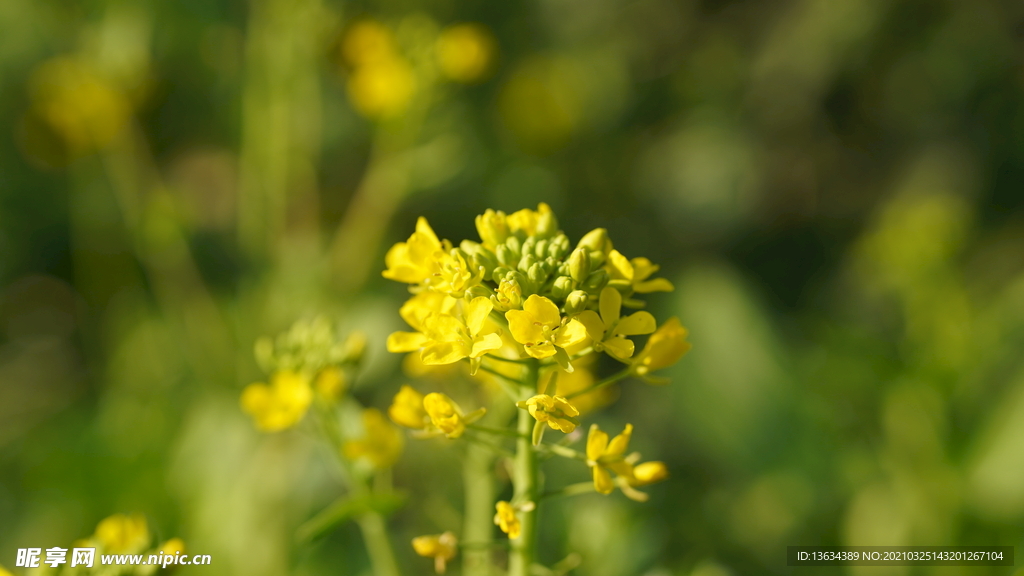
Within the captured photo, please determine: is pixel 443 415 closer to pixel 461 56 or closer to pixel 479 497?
pixel 479 497

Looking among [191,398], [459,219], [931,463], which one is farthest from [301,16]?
[931,463]

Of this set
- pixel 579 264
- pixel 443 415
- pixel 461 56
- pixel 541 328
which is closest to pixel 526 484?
pixel 443 415

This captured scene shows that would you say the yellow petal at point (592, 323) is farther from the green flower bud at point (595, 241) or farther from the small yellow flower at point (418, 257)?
the small yellow flower at point (418, 257)

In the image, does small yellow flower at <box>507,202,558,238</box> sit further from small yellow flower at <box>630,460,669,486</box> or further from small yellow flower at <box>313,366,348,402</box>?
small yellow flower at <box>313,366,348,402</box>

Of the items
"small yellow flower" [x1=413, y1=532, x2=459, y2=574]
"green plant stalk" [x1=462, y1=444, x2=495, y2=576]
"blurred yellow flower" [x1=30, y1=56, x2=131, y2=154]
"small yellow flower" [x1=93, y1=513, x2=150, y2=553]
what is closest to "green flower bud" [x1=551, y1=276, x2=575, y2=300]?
"small yellow flower" [x1=413, y1=532, x2=459, y2=574]

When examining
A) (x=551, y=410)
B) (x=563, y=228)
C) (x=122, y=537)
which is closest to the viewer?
(x=551, y=410)

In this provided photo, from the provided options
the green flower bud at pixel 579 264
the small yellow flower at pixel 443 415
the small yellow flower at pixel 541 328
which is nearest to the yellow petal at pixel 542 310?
the small yellow flower at pixel 541 328

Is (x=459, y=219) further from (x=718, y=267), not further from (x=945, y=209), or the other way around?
(x=945, y=209)
